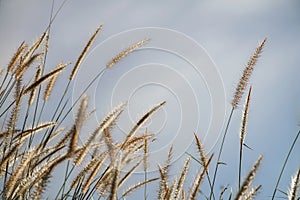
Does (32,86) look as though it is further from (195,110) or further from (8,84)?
(195,110)

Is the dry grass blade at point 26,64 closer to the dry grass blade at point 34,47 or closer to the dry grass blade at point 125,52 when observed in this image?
the dry grass blade at point 34,47

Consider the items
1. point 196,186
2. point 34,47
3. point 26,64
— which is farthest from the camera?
point 34,47

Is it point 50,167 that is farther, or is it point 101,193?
point 101,193

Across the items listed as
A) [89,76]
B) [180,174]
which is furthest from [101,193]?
[89,76]

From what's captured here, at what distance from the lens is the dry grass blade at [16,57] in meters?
2.20

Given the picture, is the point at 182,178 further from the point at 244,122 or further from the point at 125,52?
the point at 125,52

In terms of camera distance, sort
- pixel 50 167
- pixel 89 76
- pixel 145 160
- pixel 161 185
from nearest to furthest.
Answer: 1. pixel 50 167
2. pixel 161 185
3. pixel 145 160
4. pixel 89 76

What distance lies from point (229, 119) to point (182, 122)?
1.08ft

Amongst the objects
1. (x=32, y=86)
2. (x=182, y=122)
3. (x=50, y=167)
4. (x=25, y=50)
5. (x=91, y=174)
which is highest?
(x=25, y=50)

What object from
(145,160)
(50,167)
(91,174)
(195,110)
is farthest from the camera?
(195,110)

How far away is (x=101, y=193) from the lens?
5.94 ft

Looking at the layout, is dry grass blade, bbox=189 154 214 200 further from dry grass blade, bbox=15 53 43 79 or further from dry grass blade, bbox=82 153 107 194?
dry grass blade, bbox=15 53 43 79

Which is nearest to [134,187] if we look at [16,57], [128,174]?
[128,174]

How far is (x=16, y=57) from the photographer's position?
2.22 meters
